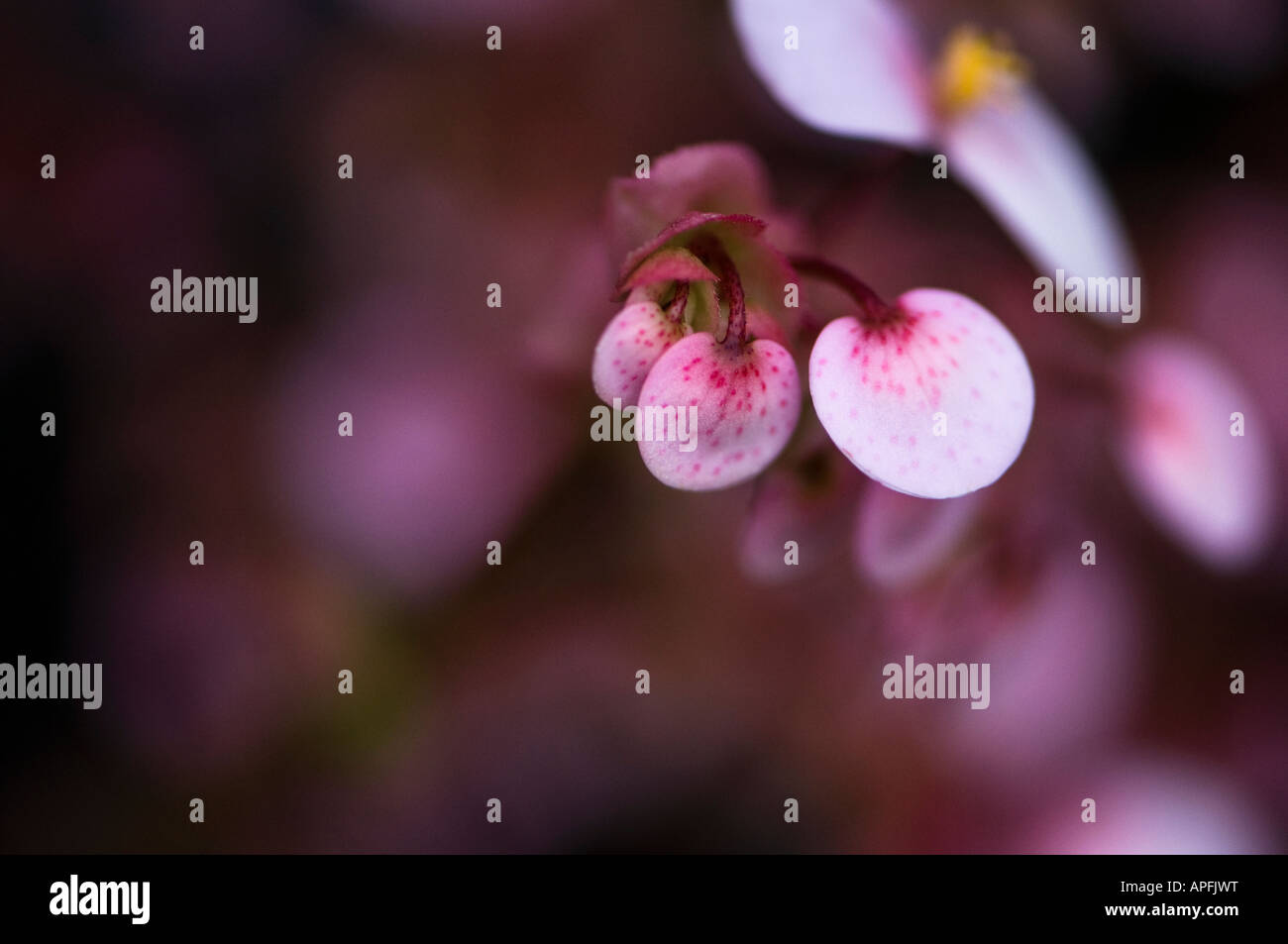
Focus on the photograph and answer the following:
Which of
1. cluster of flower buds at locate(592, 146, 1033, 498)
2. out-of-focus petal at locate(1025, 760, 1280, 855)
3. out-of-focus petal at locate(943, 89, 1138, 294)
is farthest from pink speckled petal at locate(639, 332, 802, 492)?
out-of-focus petal at locate(1025, 760, 1280, 855)

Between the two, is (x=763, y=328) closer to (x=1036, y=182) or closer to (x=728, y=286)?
(x=728, y=286)

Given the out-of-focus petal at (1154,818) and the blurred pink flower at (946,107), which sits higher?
the blurred pink flower at (946,107)

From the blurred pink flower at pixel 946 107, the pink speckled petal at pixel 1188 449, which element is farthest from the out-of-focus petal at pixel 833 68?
the pink speckled petal at pixel 1188 449

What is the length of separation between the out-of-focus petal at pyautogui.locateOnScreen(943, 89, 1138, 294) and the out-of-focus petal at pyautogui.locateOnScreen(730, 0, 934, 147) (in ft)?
0.08

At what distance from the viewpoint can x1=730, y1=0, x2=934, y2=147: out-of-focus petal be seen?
11.6 inches

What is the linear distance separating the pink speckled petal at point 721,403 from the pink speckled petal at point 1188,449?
0.64 feet

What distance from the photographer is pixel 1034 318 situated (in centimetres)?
Result: 40

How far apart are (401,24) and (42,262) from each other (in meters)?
0.18

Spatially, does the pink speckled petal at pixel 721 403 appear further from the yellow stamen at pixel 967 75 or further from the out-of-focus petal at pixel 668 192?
the yellow stamen at pixel 967 75

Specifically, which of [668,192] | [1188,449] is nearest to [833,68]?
[668,192]

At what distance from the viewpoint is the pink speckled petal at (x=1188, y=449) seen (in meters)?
0.39
